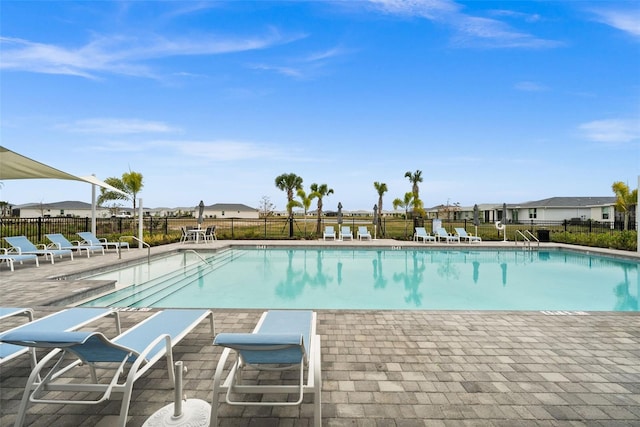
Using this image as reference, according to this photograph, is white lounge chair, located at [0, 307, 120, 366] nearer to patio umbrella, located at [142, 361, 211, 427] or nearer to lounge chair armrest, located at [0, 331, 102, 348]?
lounge chair armrest, located at [0, 331, 102, 348]

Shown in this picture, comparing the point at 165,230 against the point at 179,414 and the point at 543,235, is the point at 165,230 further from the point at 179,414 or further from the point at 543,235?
the point at 543,235

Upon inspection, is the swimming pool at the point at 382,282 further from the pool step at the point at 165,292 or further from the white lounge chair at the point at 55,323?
the white lounge chair at the point at 55,323

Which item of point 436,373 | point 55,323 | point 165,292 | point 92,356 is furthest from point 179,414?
point 165,292

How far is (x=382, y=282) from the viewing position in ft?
28.5

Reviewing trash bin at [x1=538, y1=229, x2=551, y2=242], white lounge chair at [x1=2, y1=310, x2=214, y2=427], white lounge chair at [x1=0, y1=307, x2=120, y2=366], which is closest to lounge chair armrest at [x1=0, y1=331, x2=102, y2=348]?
white lounge chair at [x1=2, y1=310, x2=214, y2=427]

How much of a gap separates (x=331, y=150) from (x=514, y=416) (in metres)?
23.0

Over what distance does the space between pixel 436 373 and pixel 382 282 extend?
5839mm

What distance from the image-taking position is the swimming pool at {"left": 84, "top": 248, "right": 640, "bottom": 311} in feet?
21.8

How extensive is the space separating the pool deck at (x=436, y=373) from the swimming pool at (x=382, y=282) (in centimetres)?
201

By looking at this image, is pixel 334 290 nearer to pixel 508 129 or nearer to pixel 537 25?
pixel 537 25

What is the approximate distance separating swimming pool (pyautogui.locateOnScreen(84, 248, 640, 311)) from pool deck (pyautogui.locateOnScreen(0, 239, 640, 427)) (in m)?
2.01

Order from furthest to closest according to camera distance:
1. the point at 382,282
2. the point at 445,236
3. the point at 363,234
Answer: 1. the point at 363,234
2. the point at 445,236
3. the point at 382,282

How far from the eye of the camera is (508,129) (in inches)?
744

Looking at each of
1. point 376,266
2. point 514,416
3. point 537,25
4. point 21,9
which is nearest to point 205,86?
point 21,9
